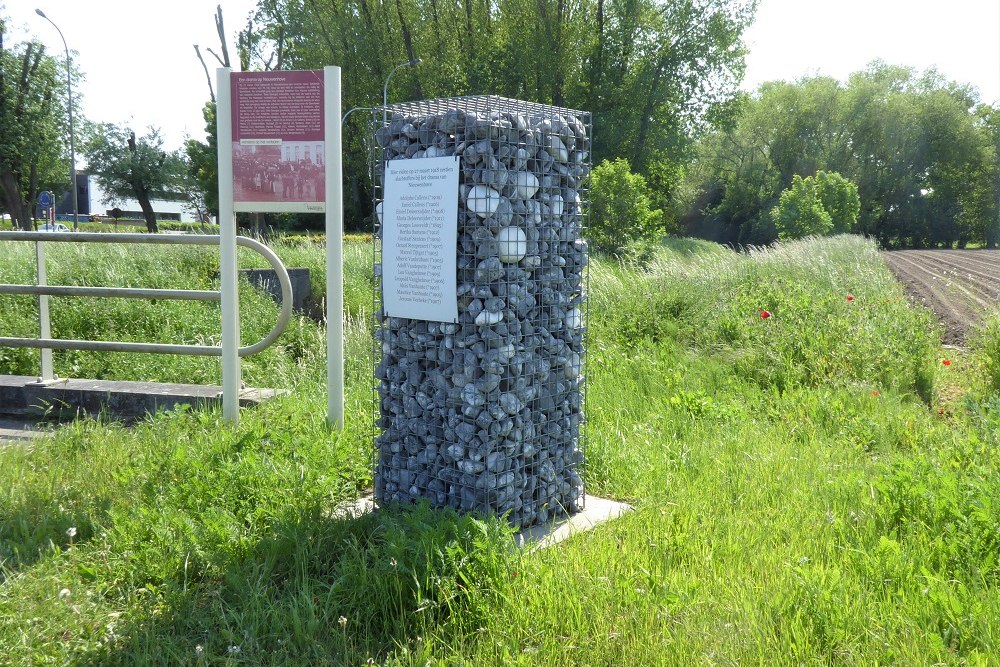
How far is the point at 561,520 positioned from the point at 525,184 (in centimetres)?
159

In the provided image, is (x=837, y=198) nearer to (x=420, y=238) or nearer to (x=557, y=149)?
(x=557, y=149)

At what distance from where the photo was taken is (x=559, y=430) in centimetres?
371

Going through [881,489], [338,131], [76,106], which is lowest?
[881,489]

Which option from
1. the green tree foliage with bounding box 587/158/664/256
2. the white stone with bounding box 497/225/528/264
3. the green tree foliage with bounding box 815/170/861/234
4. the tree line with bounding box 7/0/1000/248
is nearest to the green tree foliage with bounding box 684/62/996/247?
the green tree foliage with bounding box 815/170/861/234

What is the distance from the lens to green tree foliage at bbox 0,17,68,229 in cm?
3250

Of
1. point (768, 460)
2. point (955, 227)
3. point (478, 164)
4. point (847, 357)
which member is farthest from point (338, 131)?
point (955, 227)

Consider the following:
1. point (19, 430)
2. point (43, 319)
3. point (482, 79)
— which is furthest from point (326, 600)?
point (482, 79)

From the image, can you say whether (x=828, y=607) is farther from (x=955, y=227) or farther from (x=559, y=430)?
(x=955, y=227)

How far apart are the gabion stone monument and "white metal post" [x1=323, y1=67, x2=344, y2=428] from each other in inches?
45.2

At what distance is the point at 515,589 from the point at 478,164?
171 cm

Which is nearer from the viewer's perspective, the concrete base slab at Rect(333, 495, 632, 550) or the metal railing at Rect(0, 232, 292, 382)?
the concrete base slab at Rect(333, 495, 632, 550)

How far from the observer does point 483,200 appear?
3.23 meters

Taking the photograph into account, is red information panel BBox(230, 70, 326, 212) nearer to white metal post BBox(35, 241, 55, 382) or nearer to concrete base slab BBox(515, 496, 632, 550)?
white metal post BBox(35, 241, 55, 382)

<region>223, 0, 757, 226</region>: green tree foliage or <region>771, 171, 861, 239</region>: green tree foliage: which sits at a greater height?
<region>223, 0, 757, 226</region>: green tree foliage
